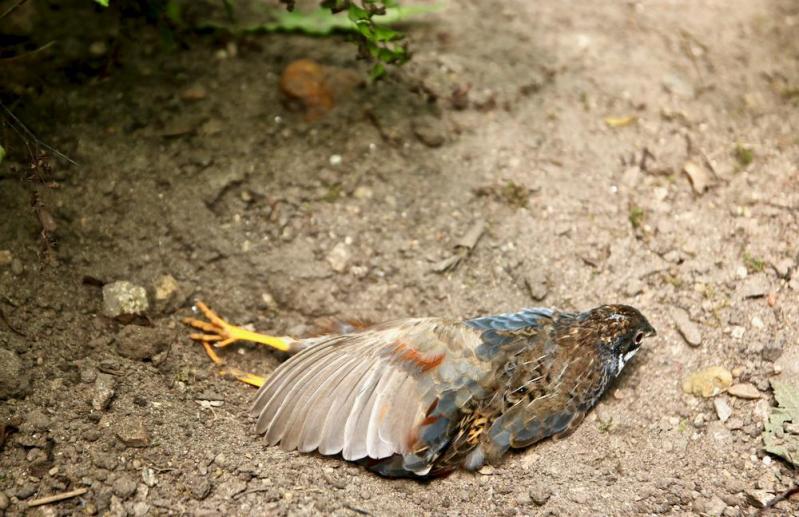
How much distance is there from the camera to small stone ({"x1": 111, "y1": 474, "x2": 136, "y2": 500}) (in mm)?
3006

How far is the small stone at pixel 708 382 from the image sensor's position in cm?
380

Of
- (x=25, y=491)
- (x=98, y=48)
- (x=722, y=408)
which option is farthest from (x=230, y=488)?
(x=98, y=48)

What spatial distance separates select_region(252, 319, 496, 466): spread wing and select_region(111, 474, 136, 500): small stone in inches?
23.4

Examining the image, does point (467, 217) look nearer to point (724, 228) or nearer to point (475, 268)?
point (475, 268)

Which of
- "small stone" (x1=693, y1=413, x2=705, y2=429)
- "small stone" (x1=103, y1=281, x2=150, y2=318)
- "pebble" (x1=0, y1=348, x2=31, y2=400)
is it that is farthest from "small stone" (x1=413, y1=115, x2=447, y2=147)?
"pebble" (x1=0, y1=348, x2=31, y2=400)

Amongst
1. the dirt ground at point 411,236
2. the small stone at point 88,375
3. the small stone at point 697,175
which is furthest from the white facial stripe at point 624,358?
the small stone at point 88,375

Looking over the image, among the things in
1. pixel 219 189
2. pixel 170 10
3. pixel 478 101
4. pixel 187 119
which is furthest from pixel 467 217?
pixel 170 10

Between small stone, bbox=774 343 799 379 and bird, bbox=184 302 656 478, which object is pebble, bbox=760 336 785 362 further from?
bird, bbox=184 302 656 478

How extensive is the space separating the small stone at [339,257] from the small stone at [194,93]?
4.00 feet

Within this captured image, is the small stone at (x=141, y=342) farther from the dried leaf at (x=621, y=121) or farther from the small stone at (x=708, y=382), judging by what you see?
the dried leaf at (x=621, y=121)

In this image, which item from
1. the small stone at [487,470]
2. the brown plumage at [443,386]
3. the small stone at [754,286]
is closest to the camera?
the brown plumage at [443,386]

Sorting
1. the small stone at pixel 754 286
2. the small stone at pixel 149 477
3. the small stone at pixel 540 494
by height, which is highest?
the small stone at pixel 754 286

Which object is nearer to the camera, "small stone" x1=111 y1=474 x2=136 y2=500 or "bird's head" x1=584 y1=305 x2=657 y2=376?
"small stone" x1=111 y1=474 x2=136 y2=500

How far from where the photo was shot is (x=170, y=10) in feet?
15.0
